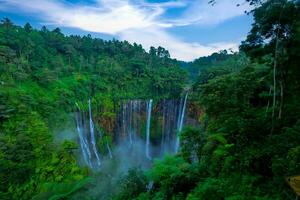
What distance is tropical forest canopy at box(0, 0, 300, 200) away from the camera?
7.76m

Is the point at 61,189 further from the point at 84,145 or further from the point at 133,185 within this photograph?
the point at 84,145

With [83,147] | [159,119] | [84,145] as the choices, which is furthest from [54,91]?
[159,119]

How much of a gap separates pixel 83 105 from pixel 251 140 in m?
27.6

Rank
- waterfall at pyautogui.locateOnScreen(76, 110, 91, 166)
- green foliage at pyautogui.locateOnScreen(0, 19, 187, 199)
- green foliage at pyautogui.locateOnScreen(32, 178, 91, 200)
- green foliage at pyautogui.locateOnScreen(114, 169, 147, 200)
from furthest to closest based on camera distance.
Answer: waterfall at pyautogui.locateOnScreen(76, 110, 91, 166) → green foliage at pyautogui.locateOnScreen(0, 19, 187, 199) → green foliage at pyautogui.locateOnScreen(114, 169, 147, 200) → green foliage at pyautogui.locateOnScreen(32, 178, 91, 200)

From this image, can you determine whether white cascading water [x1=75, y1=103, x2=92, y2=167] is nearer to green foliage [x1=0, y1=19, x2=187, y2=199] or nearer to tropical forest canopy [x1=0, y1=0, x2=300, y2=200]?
tropical forest canopy [x1=0, y1=0, x2=300, y2=200]

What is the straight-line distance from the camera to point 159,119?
116ft

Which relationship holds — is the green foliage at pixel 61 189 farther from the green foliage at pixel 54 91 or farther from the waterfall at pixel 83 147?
the waterfall at pixel 83 147

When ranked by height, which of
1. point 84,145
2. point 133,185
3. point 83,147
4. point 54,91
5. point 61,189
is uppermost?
point 54,91

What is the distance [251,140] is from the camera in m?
8.79

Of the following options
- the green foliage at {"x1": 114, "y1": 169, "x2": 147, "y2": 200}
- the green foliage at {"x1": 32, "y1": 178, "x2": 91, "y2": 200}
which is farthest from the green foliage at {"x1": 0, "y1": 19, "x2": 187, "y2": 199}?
the green foliage at {"x1": 114, "y1": 169, "x2": 147, "y2": 200}

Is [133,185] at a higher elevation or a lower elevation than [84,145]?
higher

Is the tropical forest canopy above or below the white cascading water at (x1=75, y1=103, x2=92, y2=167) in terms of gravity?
above

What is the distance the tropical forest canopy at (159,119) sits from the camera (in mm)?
7761

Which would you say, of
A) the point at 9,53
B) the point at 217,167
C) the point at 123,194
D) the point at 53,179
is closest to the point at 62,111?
the point at 9,53
